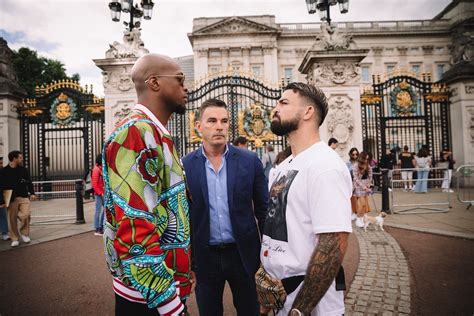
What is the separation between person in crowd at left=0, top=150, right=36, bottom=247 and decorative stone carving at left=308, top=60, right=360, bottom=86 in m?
8.61

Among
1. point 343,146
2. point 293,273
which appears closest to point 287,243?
point 293,273

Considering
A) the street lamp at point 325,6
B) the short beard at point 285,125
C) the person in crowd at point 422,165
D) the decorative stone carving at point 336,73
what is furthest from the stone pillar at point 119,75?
the person in crowd at point 422,165

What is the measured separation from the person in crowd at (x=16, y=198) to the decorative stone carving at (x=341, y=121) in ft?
28.1

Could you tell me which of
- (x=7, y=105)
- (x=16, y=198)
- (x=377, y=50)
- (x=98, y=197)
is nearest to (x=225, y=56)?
(x=377, y=50)

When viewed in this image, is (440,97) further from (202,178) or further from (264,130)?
(202,178)

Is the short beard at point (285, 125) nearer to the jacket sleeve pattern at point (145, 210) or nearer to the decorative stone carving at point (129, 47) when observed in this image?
the jacket sleeve pattern at point (145, 210)

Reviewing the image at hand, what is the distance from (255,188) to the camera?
2.57 metres

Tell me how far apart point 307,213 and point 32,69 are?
3864 centimetres

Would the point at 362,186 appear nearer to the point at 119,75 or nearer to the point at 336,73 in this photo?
the point at 336,73

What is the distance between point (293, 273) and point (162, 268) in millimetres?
672

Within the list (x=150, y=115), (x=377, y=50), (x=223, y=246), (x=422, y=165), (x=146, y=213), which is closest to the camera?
(x=146, y=213)

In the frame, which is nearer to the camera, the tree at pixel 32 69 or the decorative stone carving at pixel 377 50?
the tree at pixel 32 69

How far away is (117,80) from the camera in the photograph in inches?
400

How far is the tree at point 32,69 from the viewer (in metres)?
30.7
